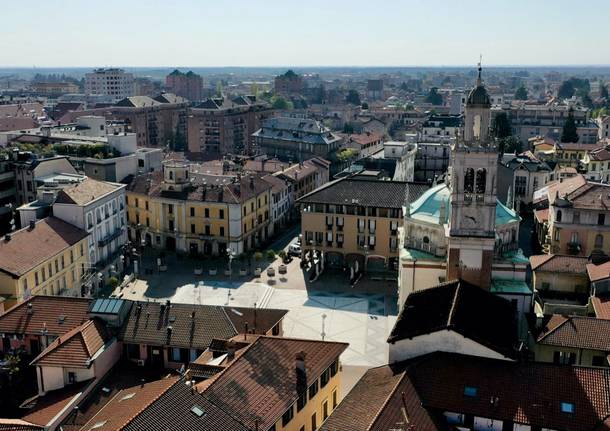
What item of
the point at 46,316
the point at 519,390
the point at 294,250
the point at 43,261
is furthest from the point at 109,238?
the point at 519,390

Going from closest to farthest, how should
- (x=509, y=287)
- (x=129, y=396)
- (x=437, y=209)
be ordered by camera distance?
(x=129, y=396)
(x=509, y=287)
(x=437, y=209)

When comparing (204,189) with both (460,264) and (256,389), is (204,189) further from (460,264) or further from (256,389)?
(256,389)

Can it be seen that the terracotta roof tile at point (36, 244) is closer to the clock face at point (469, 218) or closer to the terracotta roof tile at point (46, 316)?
the terracotta roof tile at point (46, 316)

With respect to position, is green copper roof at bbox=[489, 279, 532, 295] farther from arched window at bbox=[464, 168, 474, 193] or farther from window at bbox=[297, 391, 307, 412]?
window at bbox=[297, 391, 307, 412]

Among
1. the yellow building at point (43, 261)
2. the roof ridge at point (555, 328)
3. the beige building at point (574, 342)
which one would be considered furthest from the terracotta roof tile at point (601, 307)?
the yellow building at point (43, 261)

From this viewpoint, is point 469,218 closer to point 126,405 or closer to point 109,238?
point 126,405

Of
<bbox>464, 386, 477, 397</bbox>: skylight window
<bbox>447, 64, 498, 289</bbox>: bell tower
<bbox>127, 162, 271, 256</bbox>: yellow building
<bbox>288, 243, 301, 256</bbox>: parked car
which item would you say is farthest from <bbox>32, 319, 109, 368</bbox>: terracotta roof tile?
<bbox>288, 243, 301, 256</bbox>: parked car

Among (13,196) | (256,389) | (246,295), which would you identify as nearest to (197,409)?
(256,389)
